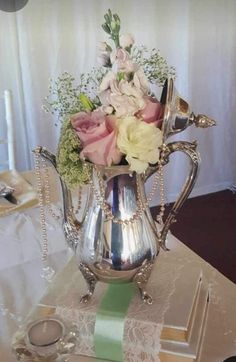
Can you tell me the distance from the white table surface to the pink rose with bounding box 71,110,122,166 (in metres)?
0.30

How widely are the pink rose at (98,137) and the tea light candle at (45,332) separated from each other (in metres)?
0.25

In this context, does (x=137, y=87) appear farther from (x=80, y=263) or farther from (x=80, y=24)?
(x=80, y=24)

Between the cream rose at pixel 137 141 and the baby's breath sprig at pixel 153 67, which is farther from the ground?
the baby's breath sprig at pixel 153 67

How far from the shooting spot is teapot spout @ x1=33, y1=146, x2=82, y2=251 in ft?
2.22

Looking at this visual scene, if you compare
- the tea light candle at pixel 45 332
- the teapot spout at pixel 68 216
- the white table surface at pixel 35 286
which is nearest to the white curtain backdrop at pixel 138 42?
the white table surface at pixel 35 286

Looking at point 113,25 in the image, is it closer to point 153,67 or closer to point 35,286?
→ point 153,67

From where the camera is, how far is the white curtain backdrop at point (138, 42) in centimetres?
216

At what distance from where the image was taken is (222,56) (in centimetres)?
263

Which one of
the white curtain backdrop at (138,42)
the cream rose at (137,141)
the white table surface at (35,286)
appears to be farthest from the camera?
the white curtain backdrop at (138,42)

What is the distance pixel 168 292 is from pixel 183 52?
2.07 metres

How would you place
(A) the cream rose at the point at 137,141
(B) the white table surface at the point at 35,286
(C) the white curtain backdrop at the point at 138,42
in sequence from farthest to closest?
(C) the white curtain backdrop at the point at 138,42 < (B) the white table surface at the point at 35,286 < (A) the cream rose at the point at 137,141

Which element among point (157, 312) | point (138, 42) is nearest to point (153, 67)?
point (157, 312)

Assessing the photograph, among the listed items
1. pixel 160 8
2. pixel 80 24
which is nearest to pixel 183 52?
pixel 160 8

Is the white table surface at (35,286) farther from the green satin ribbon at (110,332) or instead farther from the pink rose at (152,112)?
the pink rose at (152,112)
